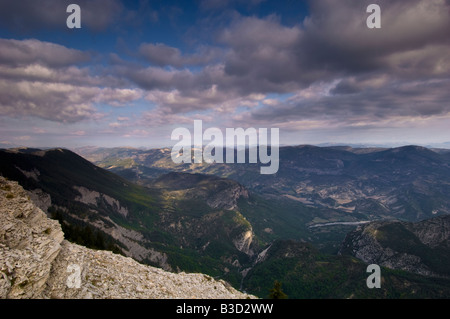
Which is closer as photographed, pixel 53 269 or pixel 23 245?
pixel 23 245

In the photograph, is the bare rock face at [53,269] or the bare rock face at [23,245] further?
the bare rock face at [53,269]

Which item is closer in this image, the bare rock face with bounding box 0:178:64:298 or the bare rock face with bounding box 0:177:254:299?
the bare rock face with bounding box 0:178:64:298

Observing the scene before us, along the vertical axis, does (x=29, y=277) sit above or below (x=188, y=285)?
above

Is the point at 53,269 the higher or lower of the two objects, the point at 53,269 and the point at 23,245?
the lower
